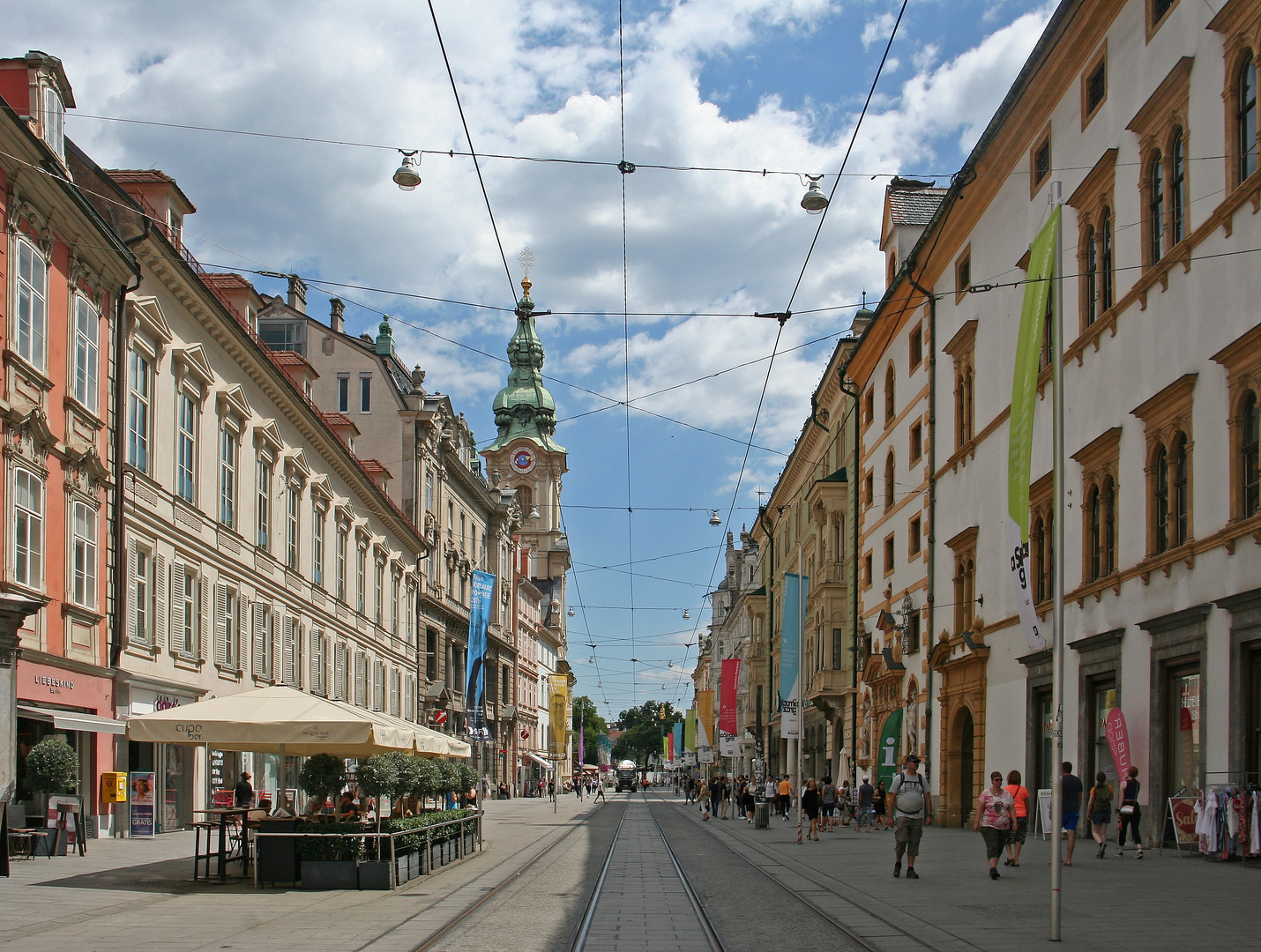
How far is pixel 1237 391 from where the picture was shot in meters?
18.6

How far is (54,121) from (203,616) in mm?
12448

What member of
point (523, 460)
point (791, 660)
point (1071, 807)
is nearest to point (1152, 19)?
point (1071, 807)

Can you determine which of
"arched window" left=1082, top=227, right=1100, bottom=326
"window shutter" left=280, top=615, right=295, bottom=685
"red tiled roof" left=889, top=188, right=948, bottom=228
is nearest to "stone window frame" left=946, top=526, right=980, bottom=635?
"arched window" left=1082, top=227, right=1100, bottom=326

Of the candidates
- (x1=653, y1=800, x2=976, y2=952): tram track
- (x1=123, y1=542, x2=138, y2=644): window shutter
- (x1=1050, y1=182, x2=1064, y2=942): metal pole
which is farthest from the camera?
(x1=123, y1=542, x2=138, y2=644): window shutter

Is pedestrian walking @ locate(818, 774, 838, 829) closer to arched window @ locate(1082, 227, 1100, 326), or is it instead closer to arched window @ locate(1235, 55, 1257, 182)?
arched window @ locate(1082, 227, 1100, 326)

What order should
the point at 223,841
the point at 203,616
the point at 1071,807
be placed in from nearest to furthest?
1. the point at 223,841
2. the point at 1071,807
3. the point at 203,616

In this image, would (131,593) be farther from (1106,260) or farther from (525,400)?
(525,400)

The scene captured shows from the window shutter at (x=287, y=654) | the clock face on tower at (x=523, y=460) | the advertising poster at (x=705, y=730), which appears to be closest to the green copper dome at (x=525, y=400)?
the clock face on tower at (x=523, y=460)

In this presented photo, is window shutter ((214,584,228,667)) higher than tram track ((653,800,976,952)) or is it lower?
higher

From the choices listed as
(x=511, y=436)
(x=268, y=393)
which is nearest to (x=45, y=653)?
(x=268, y=393)

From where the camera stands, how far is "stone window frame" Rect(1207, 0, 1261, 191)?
60.6 ft

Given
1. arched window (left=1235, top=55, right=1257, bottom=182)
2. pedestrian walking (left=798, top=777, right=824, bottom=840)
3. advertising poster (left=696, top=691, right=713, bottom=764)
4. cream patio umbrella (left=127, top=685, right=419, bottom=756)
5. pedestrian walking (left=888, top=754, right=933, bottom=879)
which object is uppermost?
arched window (left=1235, top=55, right=1257, bottom=182)

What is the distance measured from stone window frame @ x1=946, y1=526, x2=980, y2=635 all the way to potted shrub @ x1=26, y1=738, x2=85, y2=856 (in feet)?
65.5

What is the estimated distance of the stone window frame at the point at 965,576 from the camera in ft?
107
